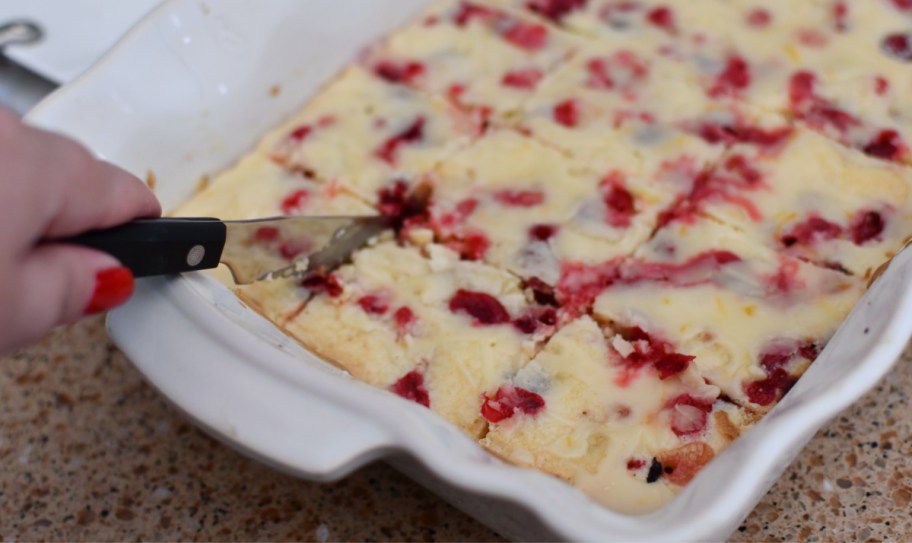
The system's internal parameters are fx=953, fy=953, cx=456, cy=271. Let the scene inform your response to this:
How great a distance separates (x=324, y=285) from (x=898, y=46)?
133 cm

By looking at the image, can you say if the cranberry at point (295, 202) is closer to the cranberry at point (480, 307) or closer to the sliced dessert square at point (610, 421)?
the cranberry at point (480, 307)

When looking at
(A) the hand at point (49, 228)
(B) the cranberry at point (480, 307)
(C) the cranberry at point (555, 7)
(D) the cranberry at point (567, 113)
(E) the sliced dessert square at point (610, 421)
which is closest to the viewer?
(A) the hand at point (49, 228)

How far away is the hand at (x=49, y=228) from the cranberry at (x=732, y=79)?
1.30 m

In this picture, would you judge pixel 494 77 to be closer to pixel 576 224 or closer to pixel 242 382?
pixel 576 224

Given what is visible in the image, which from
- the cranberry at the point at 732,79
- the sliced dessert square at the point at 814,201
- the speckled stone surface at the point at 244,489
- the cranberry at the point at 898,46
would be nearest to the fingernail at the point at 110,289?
the speckled stone surface at the point at 244,489

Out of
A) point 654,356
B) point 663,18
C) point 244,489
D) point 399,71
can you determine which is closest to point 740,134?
point 663,18

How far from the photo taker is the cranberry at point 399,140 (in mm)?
1906

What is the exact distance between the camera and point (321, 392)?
1195mm

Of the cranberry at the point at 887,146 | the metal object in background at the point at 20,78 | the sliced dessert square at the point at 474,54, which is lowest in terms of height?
the cranberry at the point at 887,146

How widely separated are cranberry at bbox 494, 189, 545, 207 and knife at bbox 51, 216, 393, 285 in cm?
22

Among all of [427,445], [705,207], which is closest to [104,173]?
[427,445]

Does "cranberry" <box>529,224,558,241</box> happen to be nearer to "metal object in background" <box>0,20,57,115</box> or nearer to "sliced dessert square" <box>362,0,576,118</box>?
"sliced dessert square" <box>362,0,576,118</box>

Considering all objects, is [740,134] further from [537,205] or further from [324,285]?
[324,285]

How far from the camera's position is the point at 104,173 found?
111cm
